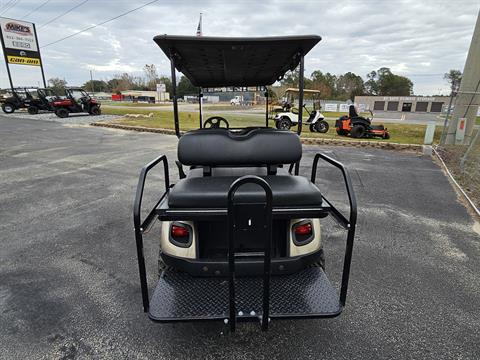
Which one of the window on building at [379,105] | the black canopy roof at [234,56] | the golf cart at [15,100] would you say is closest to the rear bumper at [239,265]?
the black canopy roof at [234,56]

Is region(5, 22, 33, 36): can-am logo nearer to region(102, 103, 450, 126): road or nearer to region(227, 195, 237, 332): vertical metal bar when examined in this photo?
region(102, 103, 450, 126): road

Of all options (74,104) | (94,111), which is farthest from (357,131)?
(74,104)

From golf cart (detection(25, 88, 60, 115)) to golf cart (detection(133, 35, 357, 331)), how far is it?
72.2 feet

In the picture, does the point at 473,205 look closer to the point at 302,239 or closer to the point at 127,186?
the point at 302,239

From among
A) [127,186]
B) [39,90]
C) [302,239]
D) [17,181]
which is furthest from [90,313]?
[39,90]

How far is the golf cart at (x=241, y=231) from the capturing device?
1604 millimetres

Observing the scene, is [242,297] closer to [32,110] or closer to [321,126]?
[321,126]

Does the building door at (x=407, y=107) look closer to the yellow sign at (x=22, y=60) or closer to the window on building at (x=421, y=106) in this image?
the window on building at (x=421, y=106)

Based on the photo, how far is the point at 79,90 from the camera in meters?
18.4

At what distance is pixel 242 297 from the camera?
183 centimetres

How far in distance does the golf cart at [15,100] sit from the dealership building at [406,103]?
45.3m

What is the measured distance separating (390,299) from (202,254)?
1.60 metres

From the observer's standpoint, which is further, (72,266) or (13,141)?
(13,141)

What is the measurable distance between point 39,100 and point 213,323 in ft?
79.9
